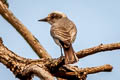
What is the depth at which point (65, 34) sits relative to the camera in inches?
268

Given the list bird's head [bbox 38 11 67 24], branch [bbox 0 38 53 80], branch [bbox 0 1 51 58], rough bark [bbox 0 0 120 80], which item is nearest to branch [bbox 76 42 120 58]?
rough bark [bbox 0 0 120 80]

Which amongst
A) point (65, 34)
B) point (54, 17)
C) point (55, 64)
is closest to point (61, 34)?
point (65, 34)

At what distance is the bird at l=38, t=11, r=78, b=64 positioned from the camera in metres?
5.94

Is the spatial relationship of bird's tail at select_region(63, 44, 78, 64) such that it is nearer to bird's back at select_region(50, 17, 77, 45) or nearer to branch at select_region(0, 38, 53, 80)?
bird's back at select_region(50, 17, 77, 45)

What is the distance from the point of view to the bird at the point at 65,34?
594cm

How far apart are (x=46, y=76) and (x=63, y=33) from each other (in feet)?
6.37

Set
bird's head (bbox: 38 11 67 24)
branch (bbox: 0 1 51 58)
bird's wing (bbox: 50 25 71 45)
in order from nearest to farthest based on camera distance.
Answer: bird's wing (bbox: 50 25 71 45) → branch (bbox: 0 1 51 58) → bird's head (bbox: 38 11 67 24)

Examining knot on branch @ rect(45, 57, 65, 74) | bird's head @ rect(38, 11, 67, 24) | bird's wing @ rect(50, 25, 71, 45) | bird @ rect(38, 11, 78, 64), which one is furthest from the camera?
bird's head @ rect(38, 11, 67, 24)

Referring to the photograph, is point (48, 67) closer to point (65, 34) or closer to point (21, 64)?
point (21, 64)

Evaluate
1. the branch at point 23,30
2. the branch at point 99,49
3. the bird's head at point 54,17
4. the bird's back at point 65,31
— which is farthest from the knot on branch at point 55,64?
the bird's head at point 54,17

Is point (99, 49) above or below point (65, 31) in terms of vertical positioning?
below

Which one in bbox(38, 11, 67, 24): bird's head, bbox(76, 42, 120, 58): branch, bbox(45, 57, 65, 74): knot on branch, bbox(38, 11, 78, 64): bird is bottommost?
bbox(45, 57, 65, 74): knot on branch

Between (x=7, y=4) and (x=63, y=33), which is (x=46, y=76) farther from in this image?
(x=7, y=4)

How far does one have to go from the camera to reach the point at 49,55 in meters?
7.03
